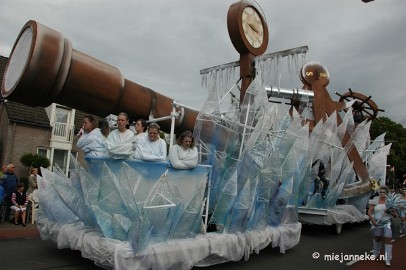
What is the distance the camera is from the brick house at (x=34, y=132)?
58.1ft

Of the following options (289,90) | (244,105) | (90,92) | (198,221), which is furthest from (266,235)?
(289,90)

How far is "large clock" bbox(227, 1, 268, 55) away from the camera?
8.48 meters

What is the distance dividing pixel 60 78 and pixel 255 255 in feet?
14.9

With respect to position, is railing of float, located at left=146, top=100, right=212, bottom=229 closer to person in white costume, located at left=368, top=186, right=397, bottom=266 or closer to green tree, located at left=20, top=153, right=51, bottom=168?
person in white costume, located at left=368, top=186, right=397, bottom=266

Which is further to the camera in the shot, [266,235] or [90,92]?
[266,235]

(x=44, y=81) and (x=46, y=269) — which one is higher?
(x=44, y=81)

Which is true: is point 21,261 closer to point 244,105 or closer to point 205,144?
point 205,144

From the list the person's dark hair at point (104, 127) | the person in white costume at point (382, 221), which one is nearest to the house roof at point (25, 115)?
the person's dark hair at point (104, 127)

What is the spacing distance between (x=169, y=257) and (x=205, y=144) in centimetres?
205

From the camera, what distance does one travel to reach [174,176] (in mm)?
5266

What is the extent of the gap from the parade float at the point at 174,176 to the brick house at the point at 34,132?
1189 centimetres

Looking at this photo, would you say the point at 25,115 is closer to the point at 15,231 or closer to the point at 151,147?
the point at 15,231

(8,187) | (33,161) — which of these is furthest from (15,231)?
(33,161)

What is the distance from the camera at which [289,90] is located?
44.0ft
